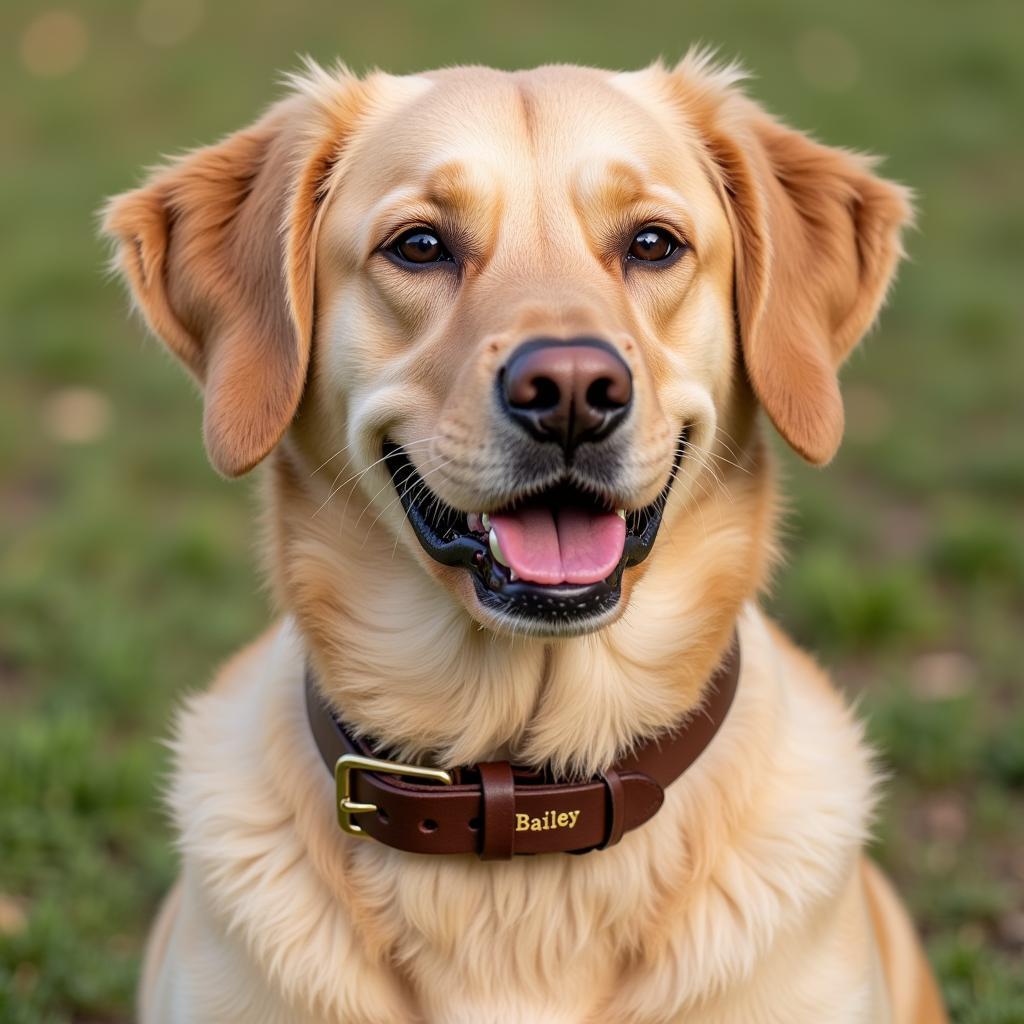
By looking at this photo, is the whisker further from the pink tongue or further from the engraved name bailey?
the engraved name bailey

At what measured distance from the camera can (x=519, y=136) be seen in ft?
8.99

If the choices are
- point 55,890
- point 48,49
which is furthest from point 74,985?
point 48,49

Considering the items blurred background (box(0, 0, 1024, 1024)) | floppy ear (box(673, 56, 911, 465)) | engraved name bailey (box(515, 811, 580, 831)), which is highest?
floppy ear (box(673, 56, 911, 465))

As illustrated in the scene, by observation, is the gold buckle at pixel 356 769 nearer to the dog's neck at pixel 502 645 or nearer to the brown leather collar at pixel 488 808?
the brown leather collar at pixel 488 808

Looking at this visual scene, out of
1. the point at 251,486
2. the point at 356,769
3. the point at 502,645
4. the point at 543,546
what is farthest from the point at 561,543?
the point at 251,486

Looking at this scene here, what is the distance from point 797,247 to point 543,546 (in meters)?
0.93

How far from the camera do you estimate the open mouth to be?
2445 millimetres

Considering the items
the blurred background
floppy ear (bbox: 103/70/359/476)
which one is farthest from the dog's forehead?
the blurred background

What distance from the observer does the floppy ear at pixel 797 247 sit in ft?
9.37

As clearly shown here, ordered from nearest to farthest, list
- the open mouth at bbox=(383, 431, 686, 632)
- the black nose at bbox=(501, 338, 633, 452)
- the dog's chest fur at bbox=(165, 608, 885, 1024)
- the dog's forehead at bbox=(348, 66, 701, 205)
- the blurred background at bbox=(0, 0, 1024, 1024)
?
the black nose at bbox=(501, 338, 633, 452), the open mouth at bbox=(383, 431, 686, 632), the dog's chest fur at bbox=(165, 608, 885, 1024), the dog's forehead at bbox=(348, 66, 701, 205), the blurred background at bbox=(0, 0, 1024, 1024)

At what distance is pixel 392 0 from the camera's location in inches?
413

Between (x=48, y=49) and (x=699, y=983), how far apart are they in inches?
353

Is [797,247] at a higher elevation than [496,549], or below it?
higher

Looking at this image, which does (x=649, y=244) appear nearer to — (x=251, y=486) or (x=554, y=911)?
(x=554, y=911)
